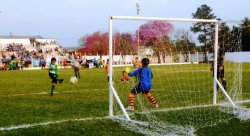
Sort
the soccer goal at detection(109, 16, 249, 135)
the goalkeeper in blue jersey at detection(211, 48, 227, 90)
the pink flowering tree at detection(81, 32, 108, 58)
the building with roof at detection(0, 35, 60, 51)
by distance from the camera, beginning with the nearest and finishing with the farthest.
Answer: the soccer goal at detection(109, 16, 249, 135)
the goalkeeper in blue jersey at detection(211, 48, 227, 90)
the pink flowering tree at detection(81, 32, 108, 58)
the building with roof at detection(0, 35, 60, 51)

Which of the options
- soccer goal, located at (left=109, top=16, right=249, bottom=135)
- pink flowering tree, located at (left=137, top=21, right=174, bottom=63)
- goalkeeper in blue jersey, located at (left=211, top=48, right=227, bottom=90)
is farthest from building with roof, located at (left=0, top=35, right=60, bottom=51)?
pink flowering tree, located at (left=137, top=21, right=174, bottom=63)

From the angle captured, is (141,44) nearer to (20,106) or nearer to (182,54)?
(182,54)

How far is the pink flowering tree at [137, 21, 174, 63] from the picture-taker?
10.8 m

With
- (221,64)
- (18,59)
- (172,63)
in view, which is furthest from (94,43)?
(172,63)

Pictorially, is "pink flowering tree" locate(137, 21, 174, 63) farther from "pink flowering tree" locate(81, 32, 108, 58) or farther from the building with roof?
the building with roof

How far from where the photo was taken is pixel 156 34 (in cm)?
1103

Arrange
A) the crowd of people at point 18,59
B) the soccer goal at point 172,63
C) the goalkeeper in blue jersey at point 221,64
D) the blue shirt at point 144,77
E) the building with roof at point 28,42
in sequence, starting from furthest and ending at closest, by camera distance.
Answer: the building with roof at point 28,42
the crowd of people at point 18,59
the goalkeeper in blue jersey at point 221,64
the blue shirt at point 144,77
the soccer goal at point 172,63

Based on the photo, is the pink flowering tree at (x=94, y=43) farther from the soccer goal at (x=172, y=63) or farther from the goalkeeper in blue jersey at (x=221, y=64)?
the soccer goal at (x=172, y=63)

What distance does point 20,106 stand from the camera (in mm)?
12516

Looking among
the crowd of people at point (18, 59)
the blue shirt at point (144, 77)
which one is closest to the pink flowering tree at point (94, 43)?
the crowd of people at point (18, 59)

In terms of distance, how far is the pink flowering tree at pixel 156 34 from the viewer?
10.8 metres

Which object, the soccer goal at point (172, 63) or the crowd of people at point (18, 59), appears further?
the crowd of people at point (18, 59)

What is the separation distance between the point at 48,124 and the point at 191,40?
191 inches

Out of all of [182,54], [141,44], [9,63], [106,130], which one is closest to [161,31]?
[141,44]
